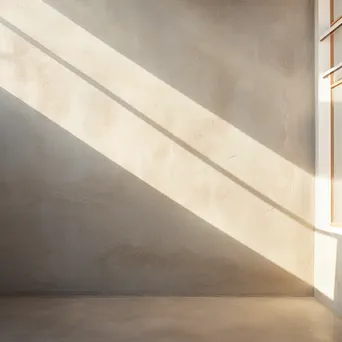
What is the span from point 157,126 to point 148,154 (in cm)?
25

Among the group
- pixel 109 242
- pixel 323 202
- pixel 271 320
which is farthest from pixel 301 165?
pixel 109 242

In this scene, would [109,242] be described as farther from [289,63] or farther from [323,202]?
[289,63]

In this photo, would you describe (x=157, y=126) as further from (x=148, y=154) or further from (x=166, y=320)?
(x=166, y=320)

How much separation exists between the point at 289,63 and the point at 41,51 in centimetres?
216

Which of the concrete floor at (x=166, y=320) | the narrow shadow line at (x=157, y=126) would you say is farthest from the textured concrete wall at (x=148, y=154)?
the concrete floor at (x=166, y=320)

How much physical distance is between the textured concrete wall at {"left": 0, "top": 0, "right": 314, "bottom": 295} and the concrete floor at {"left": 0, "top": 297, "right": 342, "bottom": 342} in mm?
264

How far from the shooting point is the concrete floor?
3414 mm

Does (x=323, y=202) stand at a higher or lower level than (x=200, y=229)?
higher

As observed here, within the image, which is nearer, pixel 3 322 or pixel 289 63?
pixel 3 322

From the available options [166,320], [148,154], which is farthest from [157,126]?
[166,320]

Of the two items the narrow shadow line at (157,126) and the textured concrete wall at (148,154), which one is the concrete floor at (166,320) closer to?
the textured concrete wall at (148,154)

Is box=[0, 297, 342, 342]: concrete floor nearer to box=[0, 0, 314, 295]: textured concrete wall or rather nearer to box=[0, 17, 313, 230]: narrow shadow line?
box=[0, 0, 314, 295]: textured concrete wall

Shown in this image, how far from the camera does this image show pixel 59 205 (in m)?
4.66

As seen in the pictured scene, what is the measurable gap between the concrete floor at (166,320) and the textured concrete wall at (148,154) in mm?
264
